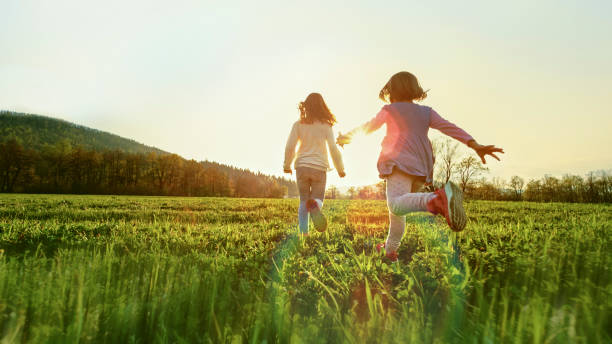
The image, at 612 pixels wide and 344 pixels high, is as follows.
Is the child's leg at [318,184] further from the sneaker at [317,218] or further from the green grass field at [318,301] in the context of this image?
the green grass field at [318,301]

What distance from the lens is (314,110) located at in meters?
5.42

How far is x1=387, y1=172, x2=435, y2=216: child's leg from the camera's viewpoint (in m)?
2.97

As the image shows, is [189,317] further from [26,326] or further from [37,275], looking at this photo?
[37,275]

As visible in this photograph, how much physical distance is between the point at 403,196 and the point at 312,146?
96.2 inches

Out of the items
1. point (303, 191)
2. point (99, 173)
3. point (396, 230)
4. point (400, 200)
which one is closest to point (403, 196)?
point (400, 200)

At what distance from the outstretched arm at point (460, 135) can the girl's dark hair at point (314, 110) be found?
2227 millimetres

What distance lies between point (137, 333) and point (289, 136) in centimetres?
416

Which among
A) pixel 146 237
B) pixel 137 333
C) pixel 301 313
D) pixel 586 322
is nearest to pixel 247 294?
pixel 301 313

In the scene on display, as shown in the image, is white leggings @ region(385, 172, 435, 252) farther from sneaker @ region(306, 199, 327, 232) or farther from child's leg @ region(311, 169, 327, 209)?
child's leg @ region(311, 169, 327, 209)

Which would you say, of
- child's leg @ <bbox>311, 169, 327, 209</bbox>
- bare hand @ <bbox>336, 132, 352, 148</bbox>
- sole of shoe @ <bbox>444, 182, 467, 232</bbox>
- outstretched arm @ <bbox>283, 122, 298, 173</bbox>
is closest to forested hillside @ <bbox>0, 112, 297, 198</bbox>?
outstretched arm @ <bbox>283, 122, 298, 173</bbox>

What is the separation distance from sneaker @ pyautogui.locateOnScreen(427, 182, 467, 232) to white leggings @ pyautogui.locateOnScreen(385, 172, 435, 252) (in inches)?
4.9

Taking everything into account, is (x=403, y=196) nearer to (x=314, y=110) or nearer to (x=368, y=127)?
(x=368, y=127)

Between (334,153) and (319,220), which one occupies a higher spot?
(334,153)

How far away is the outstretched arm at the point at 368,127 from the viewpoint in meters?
3.65
